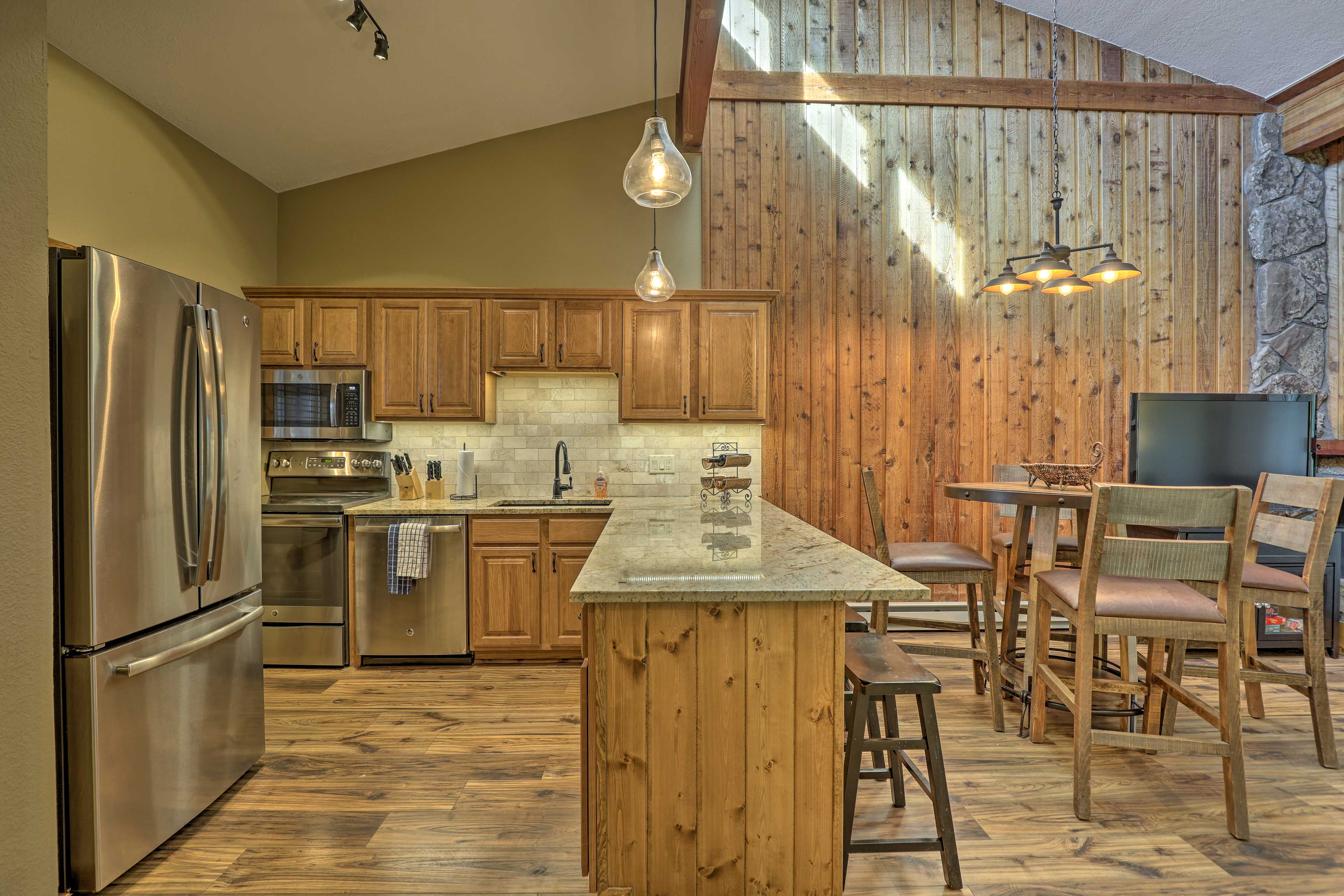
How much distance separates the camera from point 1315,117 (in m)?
4.07

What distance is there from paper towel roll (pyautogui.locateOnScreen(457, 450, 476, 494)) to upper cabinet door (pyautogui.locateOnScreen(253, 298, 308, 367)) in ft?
3.63

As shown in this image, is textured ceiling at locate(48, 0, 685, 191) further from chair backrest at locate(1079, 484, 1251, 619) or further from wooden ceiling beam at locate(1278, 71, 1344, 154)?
wooden ceiling beam at locate(1278, 71, 1344, 154)

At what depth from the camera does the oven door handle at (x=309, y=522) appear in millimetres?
3604

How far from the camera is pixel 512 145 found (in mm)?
4266

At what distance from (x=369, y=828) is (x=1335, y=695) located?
4393 millimetres

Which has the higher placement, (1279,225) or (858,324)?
(1279,225)

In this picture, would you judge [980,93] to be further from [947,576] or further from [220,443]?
[220,443]

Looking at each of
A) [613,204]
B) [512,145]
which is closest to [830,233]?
[613,204]

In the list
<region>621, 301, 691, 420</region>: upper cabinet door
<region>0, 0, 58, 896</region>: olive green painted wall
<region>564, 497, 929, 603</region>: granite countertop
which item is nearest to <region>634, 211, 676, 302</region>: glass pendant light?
<region>621, 301, 691, 420</region>: upper cabinet door

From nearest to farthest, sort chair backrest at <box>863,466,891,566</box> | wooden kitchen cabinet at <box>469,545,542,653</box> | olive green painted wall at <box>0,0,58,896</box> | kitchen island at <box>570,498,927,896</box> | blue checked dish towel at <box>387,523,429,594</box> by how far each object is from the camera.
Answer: olive green painted wall at <box>0,0,58,896</box>, kitchen island at <box>570,498,927,896</box>, chair backrest at <box>863,466,891,566</box>, blue checked dish towel at <box>387,523,429,594</box>, wooden kitchen cabinet at <box>469,545,542,653</box>

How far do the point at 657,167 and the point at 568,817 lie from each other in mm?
2134

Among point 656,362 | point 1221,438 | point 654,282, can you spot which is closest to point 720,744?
point 654,282

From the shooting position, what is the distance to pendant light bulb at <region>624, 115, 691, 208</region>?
6.61 ft

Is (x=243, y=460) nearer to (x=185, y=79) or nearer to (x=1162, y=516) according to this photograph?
(x=185, y=79)
